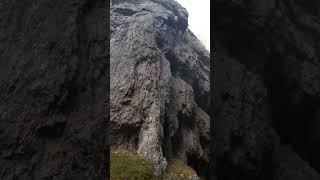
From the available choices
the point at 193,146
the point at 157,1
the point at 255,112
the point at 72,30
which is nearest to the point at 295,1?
the point at 255,112

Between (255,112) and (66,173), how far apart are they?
10.6 ft

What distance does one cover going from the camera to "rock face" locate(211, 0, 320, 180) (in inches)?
268

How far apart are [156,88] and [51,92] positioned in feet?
43.7

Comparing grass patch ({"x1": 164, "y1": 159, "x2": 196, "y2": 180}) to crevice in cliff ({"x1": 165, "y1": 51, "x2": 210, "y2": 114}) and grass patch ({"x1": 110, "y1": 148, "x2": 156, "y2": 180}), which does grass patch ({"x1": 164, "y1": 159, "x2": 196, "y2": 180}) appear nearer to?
grass patch ({"x1": 110, "y1": 148, "x2": 156, "y2": 180})

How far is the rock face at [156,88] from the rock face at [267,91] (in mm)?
8905

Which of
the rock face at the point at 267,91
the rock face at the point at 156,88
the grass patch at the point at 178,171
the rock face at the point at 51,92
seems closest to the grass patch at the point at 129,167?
the rock face at the point at 156,88

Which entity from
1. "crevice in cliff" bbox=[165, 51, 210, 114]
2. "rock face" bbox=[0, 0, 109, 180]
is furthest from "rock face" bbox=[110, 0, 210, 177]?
"rock face" bbox=[0, 0, 109, 180]

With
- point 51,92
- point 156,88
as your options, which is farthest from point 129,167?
point 51,92

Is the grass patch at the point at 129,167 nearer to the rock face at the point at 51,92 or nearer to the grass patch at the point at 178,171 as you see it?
the grass patch at the point at 178,171

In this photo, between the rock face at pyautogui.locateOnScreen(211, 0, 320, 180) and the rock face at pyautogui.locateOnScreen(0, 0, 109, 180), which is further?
the rock face at pyautogui.locateOnScreen(211, 0, 320, 180)

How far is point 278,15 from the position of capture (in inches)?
285

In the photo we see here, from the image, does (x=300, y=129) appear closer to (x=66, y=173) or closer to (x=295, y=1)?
(x=295, y=1)

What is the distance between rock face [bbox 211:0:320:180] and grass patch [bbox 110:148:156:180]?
821 cm

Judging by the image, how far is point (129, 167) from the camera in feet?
50.2
